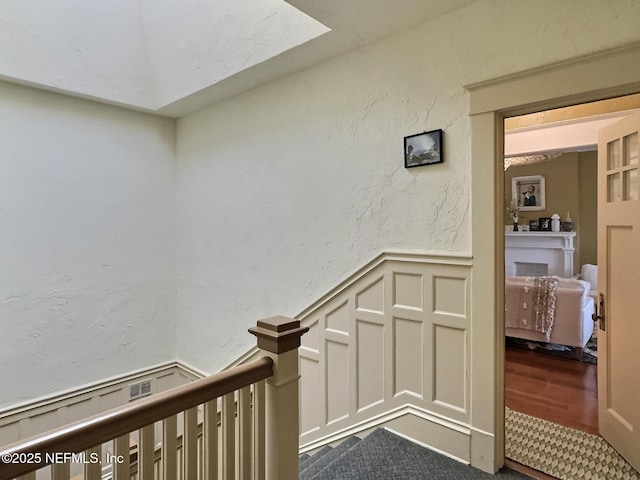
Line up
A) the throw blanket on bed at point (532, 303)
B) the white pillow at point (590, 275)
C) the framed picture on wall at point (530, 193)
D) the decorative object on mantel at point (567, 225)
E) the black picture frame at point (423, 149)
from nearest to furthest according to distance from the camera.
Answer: the black picture frame at point (423, 149) → the throw blanket on bed at point (532, 303) → the white pillow at point (590, 275) → the decorative object on mantel at point (567, 225) → the framed picture on wall at point (530, 193)

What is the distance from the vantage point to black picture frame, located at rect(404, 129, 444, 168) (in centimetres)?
211

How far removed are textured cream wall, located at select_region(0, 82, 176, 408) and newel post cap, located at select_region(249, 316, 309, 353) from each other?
9.09ft

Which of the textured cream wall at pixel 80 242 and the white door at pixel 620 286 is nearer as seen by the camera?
the white door at pixel 620 286

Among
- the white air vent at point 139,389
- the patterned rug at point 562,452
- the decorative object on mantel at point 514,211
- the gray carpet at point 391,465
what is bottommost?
the white air vent at point 139,389

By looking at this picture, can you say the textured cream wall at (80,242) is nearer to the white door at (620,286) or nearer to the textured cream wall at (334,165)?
the textured cream wall at (334,165)

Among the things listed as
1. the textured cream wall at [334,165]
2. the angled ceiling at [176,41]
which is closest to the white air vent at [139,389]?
the textured cream wall at [334,165]

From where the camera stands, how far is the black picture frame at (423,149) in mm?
2105

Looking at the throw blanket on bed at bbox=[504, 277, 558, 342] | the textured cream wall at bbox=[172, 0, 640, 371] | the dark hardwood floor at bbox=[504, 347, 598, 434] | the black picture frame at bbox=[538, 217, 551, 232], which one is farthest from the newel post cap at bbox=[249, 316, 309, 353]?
the black picture frame at bbox=[538, 217, 551, 232]

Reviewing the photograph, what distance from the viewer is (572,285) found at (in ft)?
13.0

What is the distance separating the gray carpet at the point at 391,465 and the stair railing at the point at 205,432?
63 cm

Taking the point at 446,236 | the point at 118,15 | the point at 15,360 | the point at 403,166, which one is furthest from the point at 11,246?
the point at 446,236

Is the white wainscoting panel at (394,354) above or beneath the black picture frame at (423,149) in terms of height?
beneath

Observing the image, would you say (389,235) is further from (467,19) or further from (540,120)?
(540,120)

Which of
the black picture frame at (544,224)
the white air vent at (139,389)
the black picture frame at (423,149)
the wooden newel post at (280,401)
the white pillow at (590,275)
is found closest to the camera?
the wooden newel post at (280,401)
